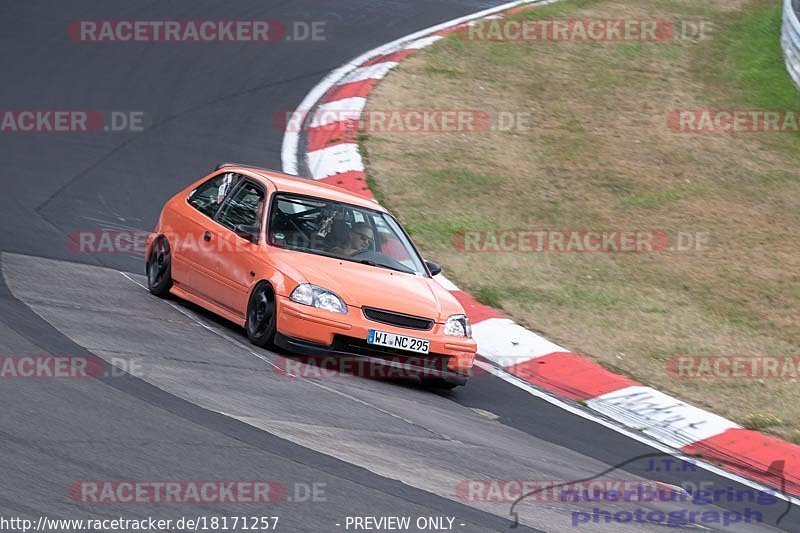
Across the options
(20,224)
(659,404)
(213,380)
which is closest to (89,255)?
(20,224)

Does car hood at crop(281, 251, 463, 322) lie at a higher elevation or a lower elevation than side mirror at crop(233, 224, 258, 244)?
lower

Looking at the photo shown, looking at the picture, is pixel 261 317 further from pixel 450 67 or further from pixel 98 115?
pixel 450 67

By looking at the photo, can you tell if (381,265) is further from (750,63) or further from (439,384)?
(750,63)

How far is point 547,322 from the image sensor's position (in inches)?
441

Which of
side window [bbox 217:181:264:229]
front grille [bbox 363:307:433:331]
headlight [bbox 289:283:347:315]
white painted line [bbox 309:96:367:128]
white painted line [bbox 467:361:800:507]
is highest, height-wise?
white painted line [bbox 309:96:367:128]

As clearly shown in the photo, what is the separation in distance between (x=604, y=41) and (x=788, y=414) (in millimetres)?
12223

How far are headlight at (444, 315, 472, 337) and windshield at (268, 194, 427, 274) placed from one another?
764 millimetres

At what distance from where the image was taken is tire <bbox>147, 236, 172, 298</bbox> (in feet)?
33.9

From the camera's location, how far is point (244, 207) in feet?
33.4

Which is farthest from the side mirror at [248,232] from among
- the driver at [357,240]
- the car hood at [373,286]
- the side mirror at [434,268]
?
the side mirror at [434,268]

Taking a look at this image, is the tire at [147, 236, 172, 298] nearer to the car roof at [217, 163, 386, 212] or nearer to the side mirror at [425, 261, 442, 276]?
the car roof at [217, 163, 386, 212]

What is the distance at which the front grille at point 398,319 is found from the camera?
8.93m

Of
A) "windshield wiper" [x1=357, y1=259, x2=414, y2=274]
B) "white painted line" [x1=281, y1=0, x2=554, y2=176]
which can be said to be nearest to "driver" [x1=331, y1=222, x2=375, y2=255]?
"windshield wiper" [x1=357, y1=259, x2=414, y2=274]

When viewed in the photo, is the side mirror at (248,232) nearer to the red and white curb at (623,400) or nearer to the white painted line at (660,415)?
the red and white curb at (623,400)
